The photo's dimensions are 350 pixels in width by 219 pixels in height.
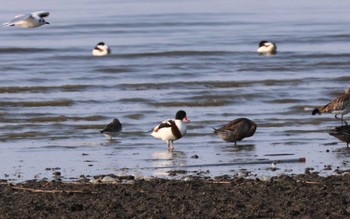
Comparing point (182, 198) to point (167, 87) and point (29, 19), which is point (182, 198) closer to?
point (167, 87)

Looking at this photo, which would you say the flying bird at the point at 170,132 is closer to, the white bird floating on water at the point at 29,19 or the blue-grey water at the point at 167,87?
the blue-grey water at the point at 167,87

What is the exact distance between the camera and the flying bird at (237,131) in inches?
645

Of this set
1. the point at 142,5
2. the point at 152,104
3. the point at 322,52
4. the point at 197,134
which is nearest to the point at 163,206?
the point at 197,134

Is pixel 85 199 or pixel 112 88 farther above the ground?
pixel 85 199

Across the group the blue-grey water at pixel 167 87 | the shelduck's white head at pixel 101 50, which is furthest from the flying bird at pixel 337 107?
the shelduck's white head at pixel 101 50

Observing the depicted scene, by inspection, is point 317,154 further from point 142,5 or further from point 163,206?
point 142,5

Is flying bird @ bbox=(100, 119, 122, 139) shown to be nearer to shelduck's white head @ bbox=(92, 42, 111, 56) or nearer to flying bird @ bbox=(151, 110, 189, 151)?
flying bird @ bbox=(151, 110, 189, 151)

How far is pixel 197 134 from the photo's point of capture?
17703mm

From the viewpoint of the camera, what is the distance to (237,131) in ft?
53.6

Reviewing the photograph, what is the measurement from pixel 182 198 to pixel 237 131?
584cm

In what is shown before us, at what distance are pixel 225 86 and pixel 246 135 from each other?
8.42 meters

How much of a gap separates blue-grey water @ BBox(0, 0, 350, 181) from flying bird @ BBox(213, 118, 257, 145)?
164 millimetres

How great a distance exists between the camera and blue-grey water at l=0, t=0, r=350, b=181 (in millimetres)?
14969

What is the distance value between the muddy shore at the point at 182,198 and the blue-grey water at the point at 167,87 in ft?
4.44
